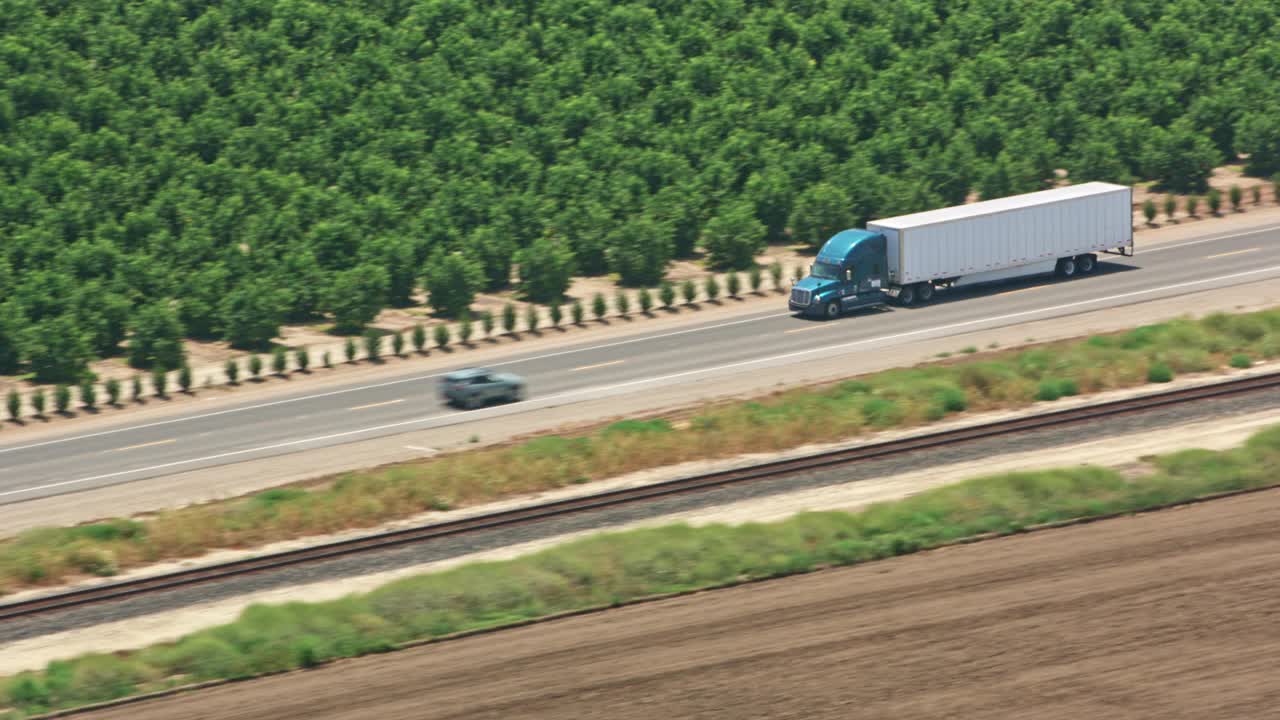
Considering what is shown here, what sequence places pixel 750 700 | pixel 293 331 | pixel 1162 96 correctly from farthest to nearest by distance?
pixel 1162 96 → pixel 293 331 → pixel 750 700

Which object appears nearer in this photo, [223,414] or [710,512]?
[710,512]

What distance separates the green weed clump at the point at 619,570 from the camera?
70.4ft

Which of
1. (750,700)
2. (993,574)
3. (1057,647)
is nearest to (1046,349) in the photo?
(993,574)

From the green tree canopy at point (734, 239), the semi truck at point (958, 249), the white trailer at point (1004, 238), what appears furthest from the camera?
the green tree canopy at point (734, 239)

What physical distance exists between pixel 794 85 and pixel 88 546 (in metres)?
49.9

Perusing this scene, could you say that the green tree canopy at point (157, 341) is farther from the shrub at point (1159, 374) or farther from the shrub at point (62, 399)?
the shrub at point (1159, 374)

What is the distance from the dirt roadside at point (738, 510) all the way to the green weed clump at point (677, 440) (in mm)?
1062

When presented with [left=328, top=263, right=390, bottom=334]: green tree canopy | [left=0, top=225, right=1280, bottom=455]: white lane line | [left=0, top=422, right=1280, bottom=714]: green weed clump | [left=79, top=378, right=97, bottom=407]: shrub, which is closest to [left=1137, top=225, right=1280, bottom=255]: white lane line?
[left=0, top=225, right=1280, bottom=455]: white lane line

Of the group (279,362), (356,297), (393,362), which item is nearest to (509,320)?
(393,362)

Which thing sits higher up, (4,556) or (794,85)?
(794,85)

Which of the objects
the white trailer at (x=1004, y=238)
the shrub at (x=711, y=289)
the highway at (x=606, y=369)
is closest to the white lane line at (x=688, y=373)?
the highway at (x=606, y=369)

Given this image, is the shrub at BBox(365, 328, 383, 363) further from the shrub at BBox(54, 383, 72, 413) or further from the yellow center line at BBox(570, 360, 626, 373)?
the shrub at BBox(54, 383, 72, 413)

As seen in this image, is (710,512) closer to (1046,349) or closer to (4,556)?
(4,556)

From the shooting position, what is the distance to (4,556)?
28531 mm
